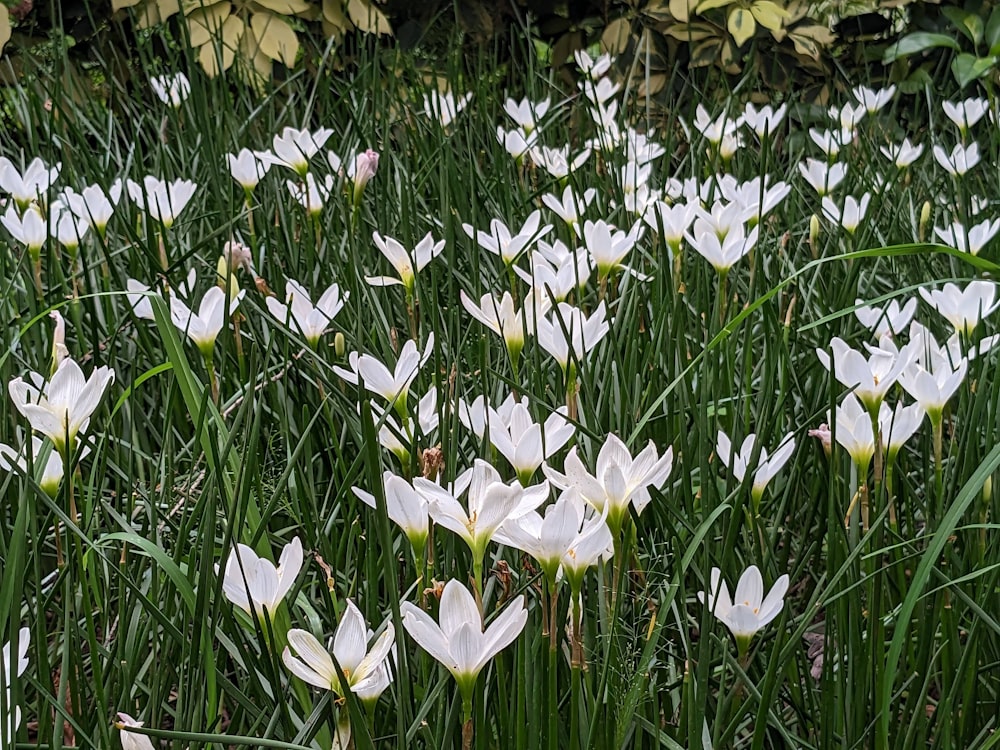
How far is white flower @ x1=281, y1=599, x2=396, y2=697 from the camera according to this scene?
1.95ft

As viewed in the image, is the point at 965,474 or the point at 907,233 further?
the point at 907,233

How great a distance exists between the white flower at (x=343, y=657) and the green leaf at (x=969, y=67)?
2.73 m

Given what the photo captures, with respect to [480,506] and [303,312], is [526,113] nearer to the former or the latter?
[303,312]

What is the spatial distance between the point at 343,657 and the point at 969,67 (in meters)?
2.87

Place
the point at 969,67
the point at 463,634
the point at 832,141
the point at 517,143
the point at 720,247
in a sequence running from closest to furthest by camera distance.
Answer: the point at 463,634 → the point at 720,247 → the point at 517,143 → the point at 832,141 → the point at 969,67

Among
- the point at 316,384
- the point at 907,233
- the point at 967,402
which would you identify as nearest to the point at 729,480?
the point at 967,402

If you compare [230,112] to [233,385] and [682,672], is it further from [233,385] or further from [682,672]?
[682,672]

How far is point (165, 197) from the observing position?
163 cm

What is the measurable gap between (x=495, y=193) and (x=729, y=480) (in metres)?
1.30

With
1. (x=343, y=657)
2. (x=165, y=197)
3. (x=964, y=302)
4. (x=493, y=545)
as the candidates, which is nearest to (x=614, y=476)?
(x=343, y=657)

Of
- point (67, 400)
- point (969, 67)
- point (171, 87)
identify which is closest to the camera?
point (67, 400)

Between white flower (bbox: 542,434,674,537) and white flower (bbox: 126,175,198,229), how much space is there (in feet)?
3.13

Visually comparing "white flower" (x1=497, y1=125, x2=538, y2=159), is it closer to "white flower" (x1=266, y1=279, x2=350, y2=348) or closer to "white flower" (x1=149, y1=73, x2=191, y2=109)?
"white flower" (x1=149, y1=73, x2=191, y2=109)

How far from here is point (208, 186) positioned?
206 cm
